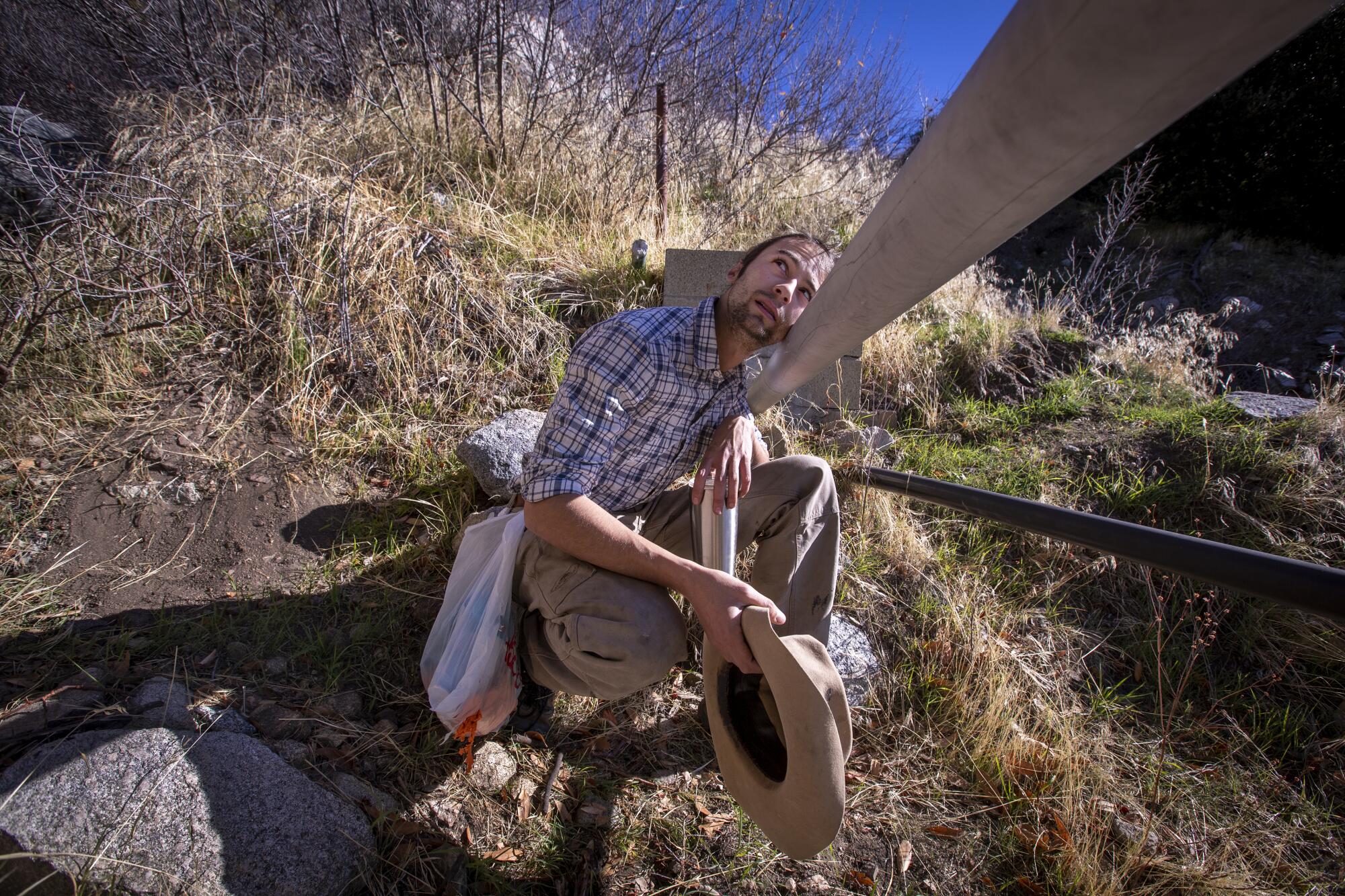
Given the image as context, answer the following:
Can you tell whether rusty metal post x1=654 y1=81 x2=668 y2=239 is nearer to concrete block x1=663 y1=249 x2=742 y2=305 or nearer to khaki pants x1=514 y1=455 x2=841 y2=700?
concrete block x1=663 y1=249 x2=742 y2=305

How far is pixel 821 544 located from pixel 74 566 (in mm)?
2892

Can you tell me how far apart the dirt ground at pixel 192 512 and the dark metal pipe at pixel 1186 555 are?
278 cm

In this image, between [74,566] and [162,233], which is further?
[162,233]

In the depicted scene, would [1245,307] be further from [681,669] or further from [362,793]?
[362,793]

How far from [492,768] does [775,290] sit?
1780 millimetres

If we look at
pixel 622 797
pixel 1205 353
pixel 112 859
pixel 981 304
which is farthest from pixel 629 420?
pixel 1205 353

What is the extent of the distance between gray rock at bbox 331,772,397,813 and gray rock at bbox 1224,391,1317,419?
15.1 feet

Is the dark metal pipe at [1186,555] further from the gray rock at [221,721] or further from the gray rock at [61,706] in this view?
the gray rock at [61,706]

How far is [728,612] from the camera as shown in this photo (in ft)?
4.91

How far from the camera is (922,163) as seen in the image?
2.72ft

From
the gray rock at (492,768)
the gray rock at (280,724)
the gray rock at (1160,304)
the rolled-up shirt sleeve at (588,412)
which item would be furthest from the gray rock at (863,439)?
the gray rock at (1160,304)

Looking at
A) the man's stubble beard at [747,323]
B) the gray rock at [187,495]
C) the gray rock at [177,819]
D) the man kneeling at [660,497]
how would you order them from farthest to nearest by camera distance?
the gray rock at [187,495] → the man's stubble beard at [747,323] → the man kneeling at [660,497] → the gray rock at [177,819]

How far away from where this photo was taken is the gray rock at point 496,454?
2961mm

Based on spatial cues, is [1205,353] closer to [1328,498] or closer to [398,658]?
[1328,498]
